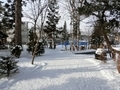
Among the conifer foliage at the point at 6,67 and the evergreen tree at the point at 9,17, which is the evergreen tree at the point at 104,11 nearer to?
the conifer foliage at the point at 6,67

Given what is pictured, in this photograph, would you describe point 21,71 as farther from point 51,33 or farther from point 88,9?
point 51,33

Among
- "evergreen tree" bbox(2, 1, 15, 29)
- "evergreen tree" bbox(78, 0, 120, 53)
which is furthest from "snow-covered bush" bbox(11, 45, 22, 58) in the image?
"evergreen tree" bbox(2, 1, 15, 29)

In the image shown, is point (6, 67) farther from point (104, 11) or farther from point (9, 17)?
point (9, 17)

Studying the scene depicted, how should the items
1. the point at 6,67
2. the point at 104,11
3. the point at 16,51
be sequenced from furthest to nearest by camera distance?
the point at 16,51, the point at 104,11, the point at 6,67

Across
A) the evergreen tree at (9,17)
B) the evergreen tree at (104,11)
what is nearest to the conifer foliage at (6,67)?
the evergreen tree at (104,11)

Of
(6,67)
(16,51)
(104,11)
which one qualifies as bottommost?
(6,67)

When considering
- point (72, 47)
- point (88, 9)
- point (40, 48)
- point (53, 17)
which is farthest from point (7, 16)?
point (88, 9)

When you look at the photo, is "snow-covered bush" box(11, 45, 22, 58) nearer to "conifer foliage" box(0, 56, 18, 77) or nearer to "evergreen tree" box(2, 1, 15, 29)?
"conifer foliage" box(0, 56, 18, 77)

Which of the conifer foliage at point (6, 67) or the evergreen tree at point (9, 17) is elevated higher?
the evergreen tree at point (9, 17)

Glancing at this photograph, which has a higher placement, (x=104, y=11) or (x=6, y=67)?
(x=104, y=11)

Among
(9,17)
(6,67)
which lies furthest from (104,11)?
(9,17)

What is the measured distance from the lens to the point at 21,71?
29.5 ft

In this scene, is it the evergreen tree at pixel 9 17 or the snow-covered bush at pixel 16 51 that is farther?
the evergreen tree at pixel 9 17

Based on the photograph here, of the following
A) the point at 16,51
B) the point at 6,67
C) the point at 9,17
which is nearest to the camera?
the point at 6,67
